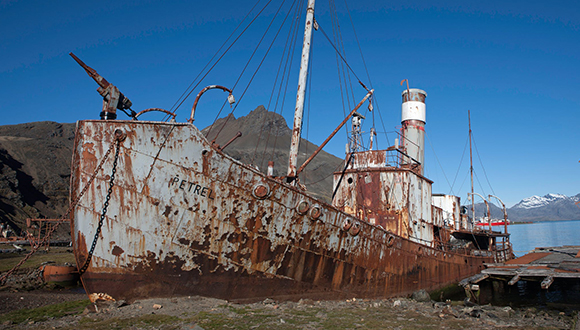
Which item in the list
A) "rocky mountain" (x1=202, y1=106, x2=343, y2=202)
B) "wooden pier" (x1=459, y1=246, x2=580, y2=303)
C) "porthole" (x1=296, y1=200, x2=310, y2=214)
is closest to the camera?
"porthole" (x1=296, y1=200, x2=310, y2=214)

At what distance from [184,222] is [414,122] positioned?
1591cm

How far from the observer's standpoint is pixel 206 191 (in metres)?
9.70

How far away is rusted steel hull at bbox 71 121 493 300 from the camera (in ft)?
30.1

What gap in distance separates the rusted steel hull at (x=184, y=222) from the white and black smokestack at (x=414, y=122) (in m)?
11.5

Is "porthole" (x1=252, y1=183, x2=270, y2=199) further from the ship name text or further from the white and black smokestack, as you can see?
the white and black smokestack

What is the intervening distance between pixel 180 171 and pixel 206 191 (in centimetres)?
84

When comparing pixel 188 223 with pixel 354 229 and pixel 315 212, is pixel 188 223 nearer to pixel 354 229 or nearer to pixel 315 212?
pixel 315 212

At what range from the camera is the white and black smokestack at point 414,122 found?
68.6 feet

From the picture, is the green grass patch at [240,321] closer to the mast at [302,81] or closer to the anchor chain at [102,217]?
the anchor chain at [102,217]

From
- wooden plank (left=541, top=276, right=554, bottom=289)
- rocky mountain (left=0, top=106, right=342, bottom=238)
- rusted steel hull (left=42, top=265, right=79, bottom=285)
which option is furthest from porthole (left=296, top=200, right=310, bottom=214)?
rocky mountain (left=0, top=106, right=342, bottom=238)

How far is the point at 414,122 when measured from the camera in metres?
21.3

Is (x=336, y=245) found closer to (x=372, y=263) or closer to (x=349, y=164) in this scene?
(x=372, y=263)

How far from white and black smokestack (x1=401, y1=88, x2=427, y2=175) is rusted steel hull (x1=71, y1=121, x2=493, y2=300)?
453 inches

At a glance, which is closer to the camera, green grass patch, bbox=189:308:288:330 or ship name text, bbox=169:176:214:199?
green grass patch, bbox=189:308:288:330
